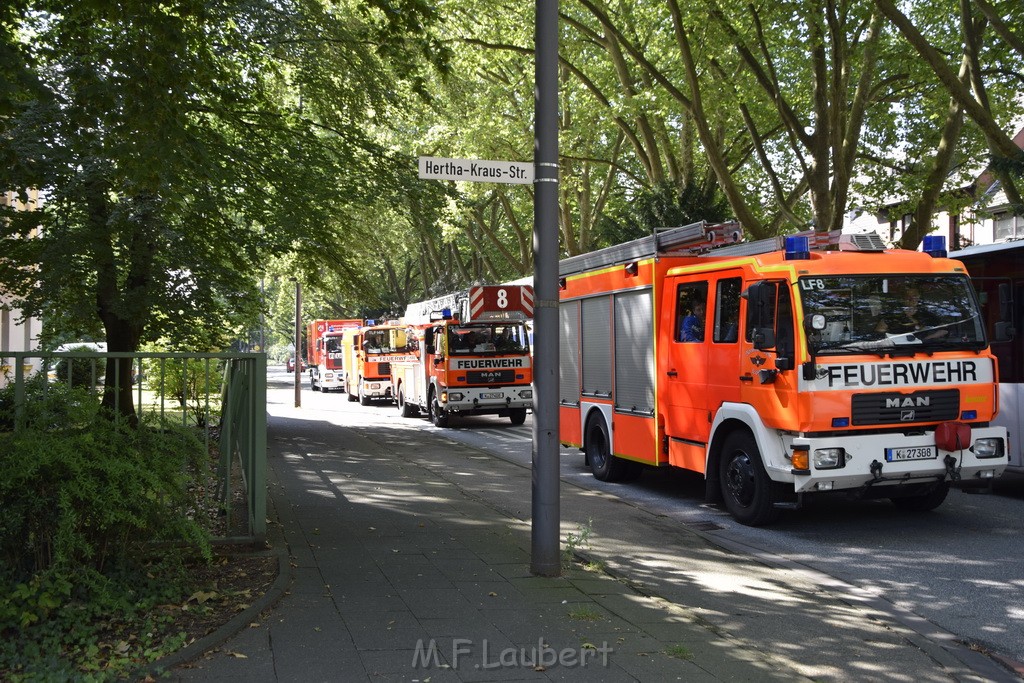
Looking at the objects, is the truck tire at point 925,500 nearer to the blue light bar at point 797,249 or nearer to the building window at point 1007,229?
the blue light bar at point 797,249

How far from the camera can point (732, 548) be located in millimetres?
8320

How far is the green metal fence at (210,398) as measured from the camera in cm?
648

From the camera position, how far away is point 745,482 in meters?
9.34

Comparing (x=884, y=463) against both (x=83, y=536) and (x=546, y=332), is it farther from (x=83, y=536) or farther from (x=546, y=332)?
(x=83, y=536)

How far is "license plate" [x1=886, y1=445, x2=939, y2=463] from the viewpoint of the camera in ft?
28.0

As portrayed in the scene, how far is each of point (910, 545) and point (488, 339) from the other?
14116 millimetres

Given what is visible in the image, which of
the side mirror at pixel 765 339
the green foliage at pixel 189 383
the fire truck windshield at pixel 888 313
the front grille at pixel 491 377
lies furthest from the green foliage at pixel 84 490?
the front grille at pixel 491 377

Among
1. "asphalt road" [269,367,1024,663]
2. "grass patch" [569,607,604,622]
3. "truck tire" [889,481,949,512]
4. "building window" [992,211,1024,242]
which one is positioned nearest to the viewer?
"grass patch" [569,607,604,622]

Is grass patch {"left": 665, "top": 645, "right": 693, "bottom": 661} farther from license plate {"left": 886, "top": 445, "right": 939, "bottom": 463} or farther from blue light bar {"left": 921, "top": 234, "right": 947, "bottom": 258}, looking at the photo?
blue light bar {"left": 921, "top": 234, "right": 947, "bottom": 258}

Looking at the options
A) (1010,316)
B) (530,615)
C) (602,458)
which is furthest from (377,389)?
(530,615)

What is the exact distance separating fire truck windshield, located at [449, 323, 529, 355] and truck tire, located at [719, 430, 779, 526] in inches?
489

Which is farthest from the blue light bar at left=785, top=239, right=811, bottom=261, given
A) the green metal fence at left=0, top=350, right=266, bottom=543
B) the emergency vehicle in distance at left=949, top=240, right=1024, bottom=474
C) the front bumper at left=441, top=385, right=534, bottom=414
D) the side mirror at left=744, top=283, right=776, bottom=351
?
the front bumper at left=441, top=385, right=534, bottom=414

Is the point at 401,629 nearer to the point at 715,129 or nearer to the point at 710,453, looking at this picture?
the point at 710,453

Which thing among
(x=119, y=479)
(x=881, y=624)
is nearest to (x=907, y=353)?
(x=881, y=624)
